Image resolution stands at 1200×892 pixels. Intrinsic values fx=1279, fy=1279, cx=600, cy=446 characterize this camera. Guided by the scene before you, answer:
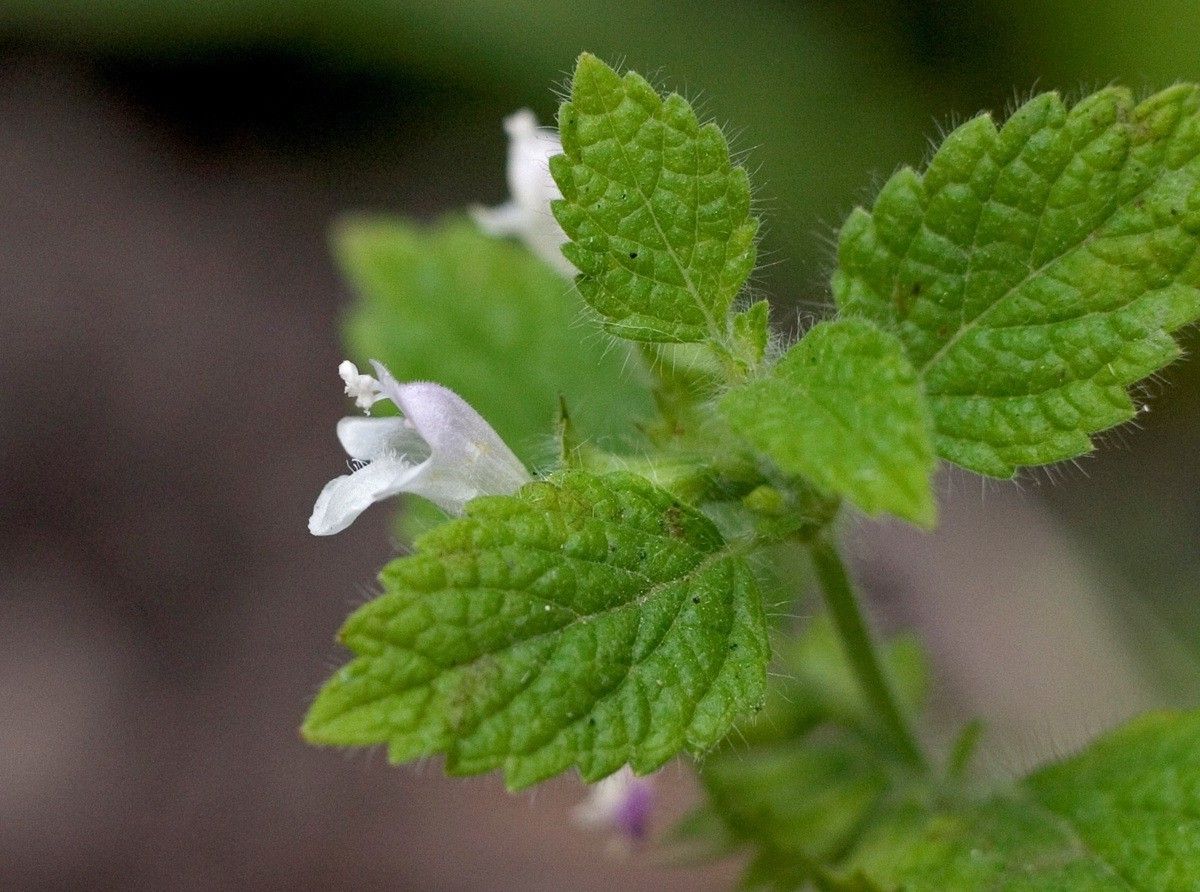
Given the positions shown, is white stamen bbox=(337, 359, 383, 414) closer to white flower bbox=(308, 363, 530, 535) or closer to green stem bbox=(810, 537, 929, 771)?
white flower bbox=(308, 363, 530, 535)

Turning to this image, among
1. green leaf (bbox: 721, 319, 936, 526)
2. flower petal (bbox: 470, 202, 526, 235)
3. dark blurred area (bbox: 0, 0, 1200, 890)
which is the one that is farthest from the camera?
dark blurred area (bbox: 0, 0, 1200, 890)

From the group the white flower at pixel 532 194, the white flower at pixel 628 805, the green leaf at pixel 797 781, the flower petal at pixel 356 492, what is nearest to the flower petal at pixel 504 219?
the white flower at pixel 532 194

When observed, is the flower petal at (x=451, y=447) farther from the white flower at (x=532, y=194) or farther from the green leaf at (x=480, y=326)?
the green leaf at (x=480, y=326)

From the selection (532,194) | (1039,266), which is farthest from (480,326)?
(1039,266)

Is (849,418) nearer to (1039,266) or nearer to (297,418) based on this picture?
(1039,266)

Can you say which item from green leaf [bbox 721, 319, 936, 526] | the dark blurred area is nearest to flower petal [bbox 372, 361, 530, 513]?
green leaf [bbox 721, 319, 936, 526]
